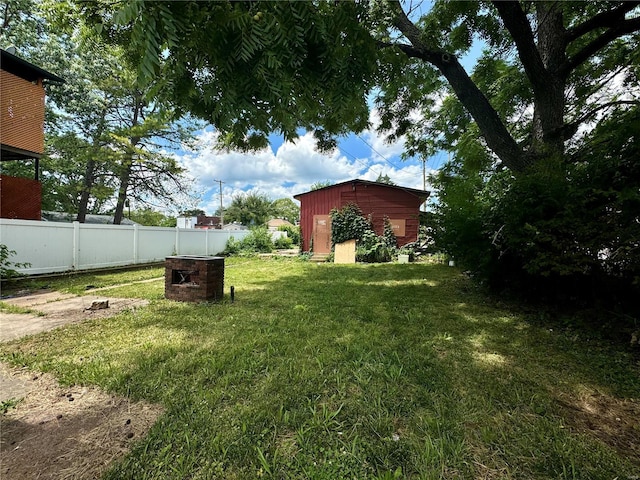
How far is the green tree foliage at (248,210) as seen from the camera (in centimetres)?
4488

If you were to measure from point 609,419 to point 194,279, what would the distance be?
15.4ft

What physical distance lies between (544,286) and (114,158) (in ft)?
51.7

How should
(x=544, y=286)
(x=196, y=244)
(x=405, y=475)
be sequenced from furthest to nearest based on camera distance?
(x=196, y=244)
(x=544, y=286)
(x=405, y=475)

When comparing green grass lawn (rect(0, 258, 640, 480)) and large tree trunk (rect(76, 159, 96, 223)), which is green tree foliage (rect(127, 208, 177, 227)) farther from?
green grass lawn (rect(0, 258, 640, 480))

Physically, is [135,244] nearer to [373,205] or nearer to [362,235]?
[362,235]

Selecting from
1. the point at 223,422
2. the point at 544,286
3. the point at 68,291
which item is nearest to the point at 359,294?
the point at 544,286

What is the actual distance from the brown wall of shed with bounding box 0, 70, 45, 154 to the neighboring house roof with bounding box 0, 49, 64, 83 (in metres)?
0.27

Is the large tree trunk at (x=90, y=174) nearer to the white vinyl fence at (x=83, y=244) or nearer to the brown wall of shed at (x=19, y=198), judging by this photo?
the brown wall of shed at (x=19, y=198)

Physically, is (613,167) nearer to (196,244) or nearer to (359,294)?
(359,294)

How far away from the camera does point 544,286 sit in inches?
154

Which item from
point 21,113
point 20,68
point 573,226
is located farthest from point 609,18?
point 20,68

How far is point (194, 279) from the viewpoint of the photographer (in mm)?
4359

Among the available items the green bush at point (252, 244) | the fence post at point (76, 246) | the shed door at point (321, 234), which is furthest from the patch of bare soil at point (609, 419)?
the green bush at point (252, 244)

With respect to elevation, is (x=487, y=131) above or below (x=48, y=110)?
below
